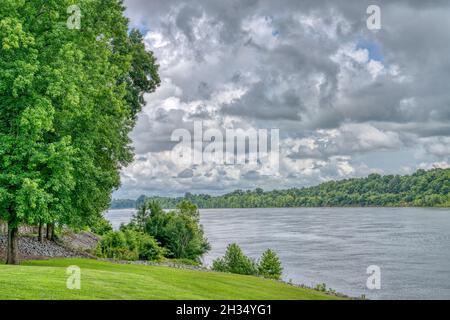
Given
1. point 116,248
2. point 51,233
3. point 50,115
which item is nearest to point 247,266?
point 116,248

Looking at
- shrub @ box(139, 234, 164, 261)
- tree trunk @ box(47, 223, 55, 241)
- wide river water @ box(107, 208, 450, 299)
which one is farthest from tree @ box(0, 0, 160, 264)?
Result: wide river water @ box(107, 208, 450, 299)

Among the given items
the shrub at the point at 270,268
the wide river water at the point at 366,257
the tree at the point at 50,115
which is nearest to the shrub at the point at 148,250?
the shrub at the point at 270,268

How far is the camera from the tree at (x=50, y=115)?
2286cm

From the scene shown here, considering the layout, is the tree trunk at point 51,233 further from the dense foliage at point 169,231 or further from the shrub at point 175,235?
the shrub at point 175,235

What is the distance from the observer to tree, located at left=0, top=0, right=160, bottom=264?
75.0ft

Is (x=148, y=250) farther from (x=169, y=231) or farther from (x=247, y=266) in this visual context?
(x=169, y=231)

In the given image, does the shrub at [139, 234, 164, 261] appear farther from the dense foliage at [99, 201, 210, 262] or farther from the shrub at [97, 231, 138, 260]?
the dense foliage at [99, 201, 210, 262]

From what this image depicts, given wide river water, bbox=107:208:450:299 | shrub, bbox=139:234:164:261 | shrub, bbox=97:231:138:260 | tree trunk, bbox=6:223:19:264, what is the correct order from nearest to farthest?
tree trunk, bbox=6:223:19:264 → shrub, bbox=97:231:138:260 → wide river water, bbox=107:208:450:299 → shrub, bbox=139:234:164:261

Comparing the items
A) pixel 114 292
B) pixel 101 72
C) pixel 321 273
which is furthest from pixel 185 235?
pixel 114 292

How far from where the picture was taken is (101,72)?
104 feet
